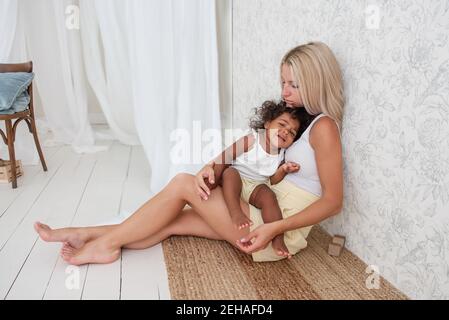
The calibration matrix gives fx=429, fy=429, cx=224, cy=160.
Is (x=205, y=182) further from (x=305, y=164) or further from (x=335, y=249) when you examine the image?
(x=335, y=249)

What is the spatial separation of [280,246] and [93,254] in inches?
26.9

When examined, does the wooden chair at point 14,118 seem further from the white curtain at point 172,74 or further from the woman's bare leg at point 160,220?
the woman's bare leg at point 160,220

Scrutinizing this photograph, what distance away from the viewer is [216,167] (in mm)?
1683

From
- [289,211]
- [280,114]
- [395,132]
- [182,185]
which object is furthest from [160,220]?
[395,132]

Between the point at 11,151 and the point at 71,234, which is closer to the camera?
the point at 71,234

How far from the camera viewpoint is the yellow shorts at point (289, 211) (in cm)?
156

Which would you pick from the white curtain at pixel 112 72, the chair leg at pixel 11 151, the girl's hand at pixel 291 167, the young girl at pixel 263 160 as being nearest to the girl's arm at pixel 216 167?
the young girl at pixel 263 160

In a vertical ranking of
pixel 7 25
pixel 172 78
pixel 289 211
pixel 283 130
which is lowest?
pixel 289 211

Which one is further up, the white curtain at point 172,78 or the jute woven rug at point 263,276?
the white curtain at point 172,78

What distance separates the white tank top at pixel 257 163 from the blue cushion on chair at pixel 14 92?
144 cm

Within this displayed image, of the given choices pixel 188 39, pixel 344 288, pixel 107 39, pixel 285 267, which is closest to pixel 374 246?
pixel 344 288

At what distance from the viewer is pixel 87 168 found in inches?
113

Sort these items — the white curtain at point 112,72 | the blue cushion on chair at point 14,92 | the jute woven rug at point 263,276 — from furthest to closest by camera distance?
the white curtain at point 112,72 → the blue cushion on chair at point 14,92 → the jute woven rug at point 263,276

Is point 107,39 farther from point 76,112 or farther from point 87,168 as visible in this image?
point 87,168
